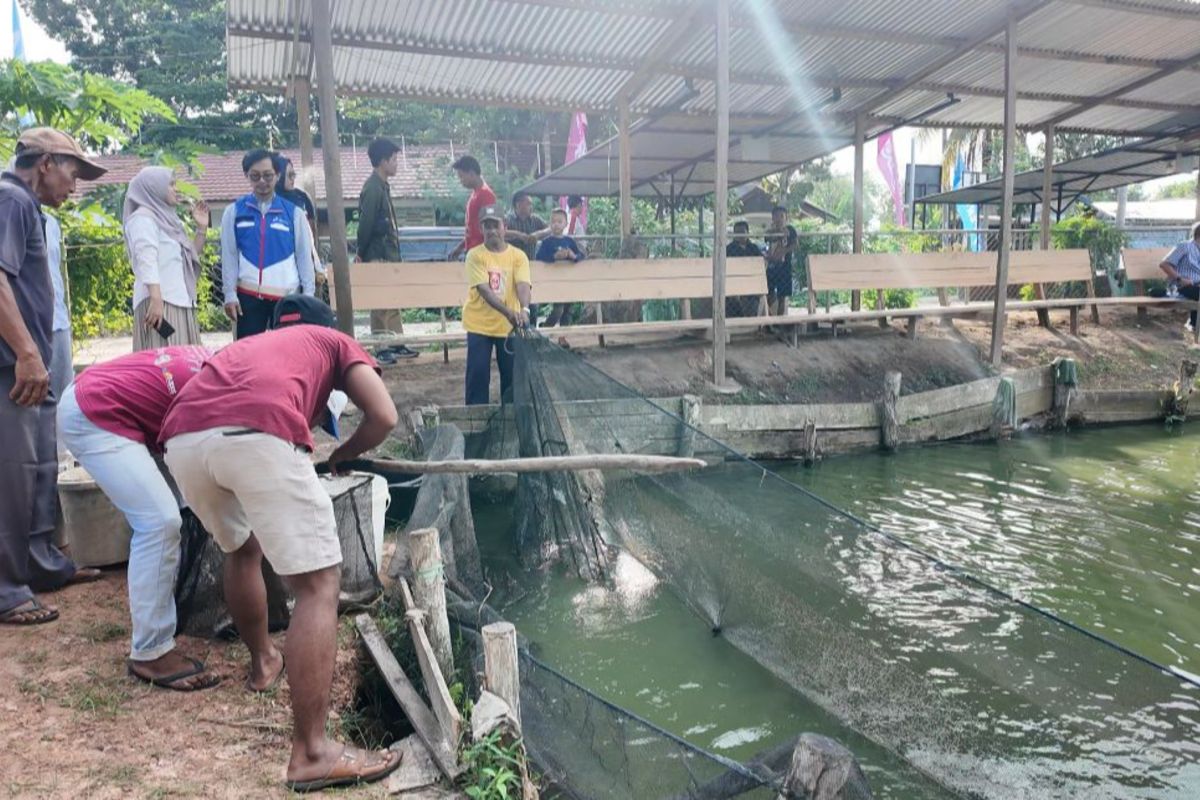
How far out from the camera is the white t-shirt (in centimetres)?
391

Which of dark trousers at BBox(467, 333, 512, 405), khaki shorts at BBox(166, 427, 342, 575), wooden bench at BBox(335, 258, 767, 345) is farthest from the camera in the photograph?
wooden bench at BBox(335, 258, 767, 345)

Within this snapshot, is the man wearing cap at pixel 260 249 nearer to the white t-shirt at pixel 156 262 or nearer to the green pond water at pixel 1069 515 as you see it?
the white t-shirt at pixel 156 262

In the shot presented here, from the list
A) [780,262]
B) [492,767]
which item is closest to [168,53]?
[780,262]

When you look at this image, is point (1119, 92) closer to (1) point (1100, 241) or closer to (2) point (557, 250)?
(1) point (1100, 241)

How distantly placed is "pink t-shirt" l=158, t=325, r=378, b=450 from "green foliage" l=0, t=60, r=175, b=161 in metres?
4.65

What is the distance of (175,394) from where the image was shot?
2.84 meters

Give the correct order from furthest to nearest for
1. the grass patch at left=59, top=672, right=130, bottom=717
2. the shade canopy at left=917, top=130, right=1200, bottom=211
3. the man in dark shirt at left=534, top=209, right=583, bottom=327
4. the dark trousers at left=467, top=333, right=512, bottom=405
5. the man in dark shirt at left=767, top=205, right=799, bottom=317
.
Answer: the shade canopy at left=917, top=130, right=1200, bottom=211 < the man in dark shirt at left=767, top=205, right=799, bottom=317 < the man in dark shirt at left=534, top=209, right=583, bottom=327 < the dark trousers at left=467, top=333, right=512, bottom=405 < the grass patch at left=59, top=672, right=130, bottom=717

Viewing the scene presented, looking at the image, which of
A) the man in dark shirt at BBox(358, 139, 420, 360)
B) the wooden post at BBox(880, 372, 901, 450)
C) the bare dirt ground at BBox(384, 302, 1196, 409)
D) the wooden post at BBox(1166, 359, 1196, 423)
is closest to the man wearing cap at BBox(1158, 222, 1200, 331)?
the bare dirt ground at BBox(384, 302, 1196, 409)

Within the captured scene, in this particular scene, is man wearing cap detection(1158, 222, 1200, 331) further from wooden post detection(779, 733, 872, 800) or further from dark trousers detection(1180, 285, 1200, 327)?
wooden post detection(779, 733, 872, 800)

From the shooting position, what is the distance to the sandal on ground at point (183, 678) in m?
2.83

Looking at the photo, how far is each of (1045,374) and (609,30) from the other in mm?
6026

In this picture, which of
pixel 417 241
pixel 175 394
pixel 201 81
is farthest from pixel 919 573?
pixel 201 81

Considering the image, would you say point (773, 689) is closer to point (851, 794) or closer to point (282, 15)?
point (851, 794)

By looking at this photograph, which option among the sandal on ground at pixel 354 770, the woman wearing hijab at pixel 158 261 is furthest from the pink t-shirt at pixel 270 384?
the woman wearing hijab at pixel 158 261
